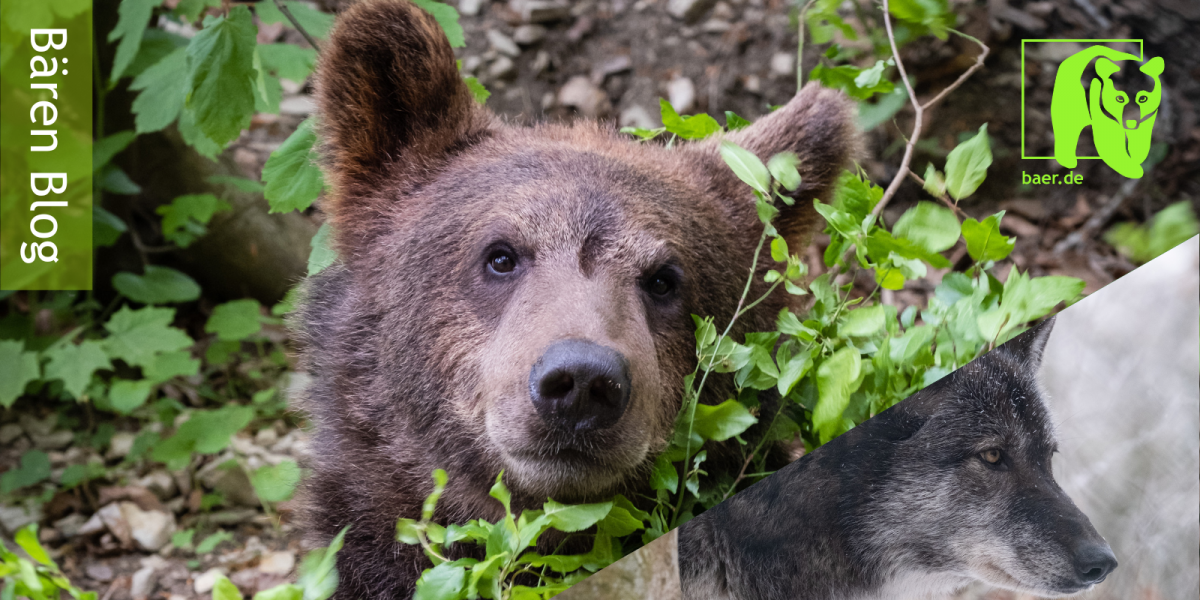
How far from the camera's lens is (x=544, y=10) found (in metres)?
4.46

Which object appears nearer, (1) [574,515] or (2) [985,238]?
(1) [574,515]

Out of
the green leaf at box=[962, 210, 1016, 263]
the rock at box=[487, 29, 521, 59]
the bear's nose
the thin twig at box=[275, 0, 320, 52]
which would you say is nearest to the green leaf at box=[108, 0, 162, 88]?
the thin twig at box=[275, 0, 320, 52]

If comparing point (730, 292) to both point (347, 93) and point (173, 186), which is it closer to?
point (347, 93)

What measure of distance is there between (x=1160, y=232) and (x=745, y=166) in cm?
102

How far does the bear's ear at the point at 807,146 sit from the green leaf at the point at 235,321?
2476 millimetres

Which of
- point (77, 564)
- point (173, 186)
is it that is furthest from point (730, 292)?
point (173, 186)

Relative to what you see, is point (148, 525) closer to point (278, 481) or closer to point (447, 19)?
point (278, 481)

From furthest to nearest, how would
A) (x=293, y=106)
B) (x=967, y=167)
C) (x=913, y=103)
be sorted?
(x=293, y=106) < (x=913, y=103) < (x=967, y=167)

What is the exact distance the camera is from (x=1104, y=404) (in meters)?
1.63

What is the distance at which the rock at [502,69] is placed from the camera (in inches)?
174

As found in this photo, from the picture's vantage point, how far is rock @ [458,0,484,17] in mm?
3938

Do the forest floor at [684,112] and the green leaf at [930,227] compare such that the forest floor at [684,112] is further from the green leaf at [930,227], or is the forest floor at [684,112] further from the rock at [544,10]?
the green leaf at [930,227]

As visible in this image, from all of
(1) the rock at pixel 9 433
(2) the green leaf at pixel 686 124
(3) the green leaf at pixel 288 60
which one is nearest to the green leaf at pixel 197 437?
(1) the rock at pixel 9 433

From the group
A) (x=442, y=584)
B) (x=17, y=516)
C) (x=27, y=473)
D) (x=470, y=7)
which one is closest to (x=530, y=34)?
(x=470, y=7)
